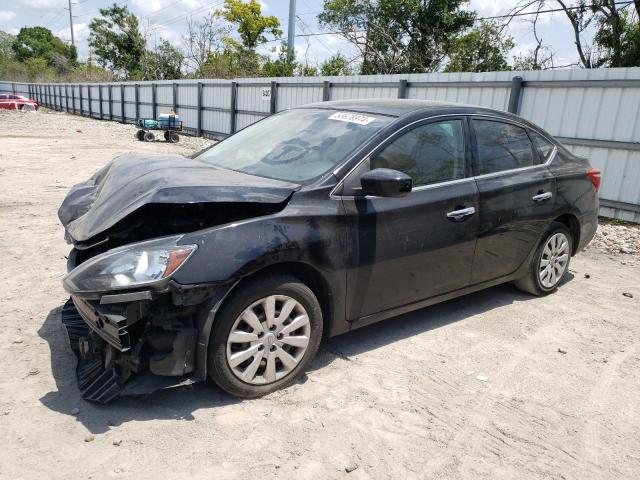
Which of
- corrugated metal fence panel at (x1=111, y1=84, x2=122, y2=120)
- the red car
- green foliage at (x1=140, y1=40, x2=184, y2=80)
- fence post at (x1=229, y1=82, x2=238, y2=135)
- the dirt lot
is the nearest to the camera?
the dirt lot

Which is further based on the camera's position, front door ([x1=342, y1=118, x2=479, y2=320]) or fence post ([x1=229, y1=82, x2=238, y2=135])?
fence post ([x1=229, y1=82, x2=238, y2=135])

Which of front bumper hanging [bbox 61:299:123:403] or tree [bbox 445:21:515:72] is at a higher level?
tree [bbox 445:21:515:72]

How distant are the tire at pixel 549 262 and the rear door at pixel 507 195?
186mm

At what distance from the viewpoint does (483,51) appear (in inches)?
976

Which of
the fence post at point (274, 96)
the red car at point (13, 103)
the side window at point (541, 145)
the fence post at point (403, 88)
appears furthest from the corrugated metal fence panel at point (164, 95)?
the side window at point (541, 145)

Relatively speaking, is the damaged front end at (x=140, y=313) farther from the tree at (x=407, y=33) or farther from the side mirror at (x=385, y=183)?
the tree at (x=407, y=33)

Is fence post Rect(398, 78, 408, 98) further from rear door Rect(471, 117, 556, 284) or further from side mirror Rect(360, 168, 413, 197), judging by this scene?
side mirror Rect(360, 168, 413, 197)

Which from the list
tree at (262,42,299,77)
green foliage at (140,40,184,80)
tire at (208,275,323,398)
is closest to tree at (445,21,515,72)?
tree at (262,42,299,77)

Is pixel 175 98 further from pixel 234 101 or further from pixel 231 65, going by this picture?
pixel 231 65

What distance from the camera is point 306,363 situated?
3.22 meters

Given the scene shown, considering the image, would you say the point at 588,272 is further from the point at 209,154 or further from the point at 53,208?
the point at 53,208

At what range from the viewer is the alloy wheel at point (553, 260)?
4785 millimetres

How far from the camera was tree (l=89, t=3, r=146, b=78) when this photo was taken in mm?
63062

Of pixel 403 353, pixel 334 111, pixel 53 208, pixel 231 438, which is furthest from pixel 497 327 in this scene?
pixel 53 208
